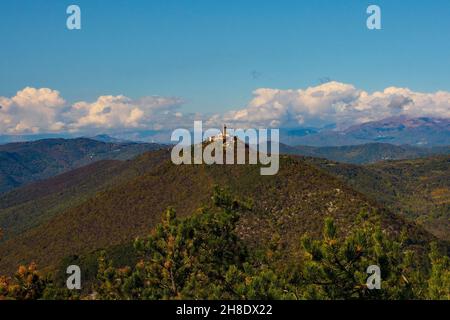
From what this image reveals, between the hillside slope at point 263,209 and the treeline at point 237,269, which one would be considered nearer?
the treeline at point 237,269

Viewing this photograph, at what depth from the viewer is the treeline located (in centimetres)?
2298

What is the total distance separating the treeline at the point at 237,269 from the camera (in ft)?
75.4

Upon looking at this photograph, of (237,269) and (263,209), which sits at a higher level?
(237,269)

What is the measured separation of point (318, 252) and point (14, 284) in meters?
17.4

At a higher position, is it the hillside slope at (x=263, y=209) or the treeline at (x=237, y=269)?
the treeline at (x=237, y=269)

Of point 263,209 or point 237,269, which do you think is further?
point 263,209

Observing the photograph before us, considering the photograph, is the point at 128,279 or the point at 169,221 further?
the point at 169,221

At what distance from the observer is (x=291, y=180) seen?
163000mm

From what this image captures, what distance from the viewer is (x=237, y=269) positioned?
3069cm

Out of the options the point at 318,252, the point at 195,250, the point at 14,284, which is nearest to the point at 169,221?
the point at 195,250
